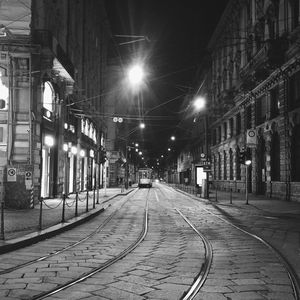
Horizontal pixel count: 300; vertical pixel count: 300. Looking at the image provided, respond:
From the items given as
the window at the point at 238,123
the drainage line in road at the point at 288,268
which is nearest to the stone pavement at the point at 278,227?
the drainage line in road at the point at 288,268

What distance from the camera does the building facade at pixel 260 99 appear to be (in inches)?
1101

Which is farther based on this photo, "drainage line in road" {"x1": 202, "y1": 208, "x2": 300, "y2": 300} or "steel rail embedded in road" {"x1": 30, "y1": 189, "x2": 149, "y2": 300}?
"drainage line in road" {"x1": 202, "y1": 208, "x2": 300, "y2": 300}

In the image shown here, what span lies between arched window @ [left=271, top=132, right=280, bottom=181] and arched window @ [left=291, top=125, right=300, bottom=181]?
11.1 feet

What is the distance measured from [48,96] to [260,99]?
17.8 m

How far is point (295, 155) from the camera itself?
27906 millimetres

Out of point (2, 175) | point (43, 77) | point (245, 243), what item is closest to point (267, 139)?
point (43, 77)

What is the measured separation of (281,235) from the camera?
1303cm

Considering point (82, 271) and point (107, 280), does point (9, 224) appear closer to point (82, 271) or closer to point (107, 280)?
point (82, 271)

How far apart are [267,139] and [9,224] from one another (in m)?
23.1

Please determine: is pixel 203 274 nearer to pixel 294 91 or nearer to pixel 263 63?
pixel 294 91

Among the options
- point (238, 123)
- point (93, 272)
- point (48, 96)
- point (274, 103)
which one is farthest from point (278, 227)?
point (238, 123)

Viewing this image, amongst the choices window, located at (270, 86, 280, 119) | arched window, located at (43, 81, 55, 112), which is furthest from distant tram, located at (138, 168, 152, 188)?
arched window, located at (43, 81, 55, 112)

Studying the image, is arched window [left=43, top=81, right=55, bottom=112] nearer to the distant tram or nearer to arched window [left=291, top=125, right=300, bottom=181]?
arched window [left=291, top=125, right=300, bottom=181]

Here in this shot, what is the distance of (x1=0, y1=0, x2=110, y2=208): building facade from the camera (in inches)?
822
